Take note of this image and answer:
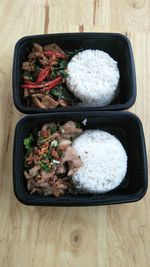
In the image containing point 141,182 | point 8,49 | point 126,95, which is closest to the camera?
Result: point 141,182

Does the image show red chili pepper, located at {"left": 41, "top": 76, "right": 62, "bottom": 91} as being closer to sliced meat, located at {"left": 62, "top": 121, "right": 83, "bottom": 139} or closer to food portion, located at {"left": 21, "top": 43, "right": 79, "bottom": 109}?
food portion, located at {"left": 21, "top": 43, "right": 79, "bottom": 109}

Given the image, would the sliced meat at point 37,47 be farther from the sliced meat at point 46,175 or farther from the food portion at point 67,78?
the sliced meat at point 46,175

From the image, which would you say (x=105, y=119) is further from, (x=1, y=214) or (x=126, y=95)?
(x=1, y=214)

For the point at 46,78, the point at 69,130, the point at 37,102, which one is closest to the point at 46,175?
the point at 69,130

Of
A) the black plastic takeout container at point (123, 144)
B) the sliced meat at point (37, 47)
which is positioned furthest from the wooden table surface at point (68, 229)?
the sliced meat at point (37, 47)

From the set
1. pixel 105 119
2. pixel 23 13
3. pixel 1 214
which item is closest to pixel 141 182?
pixel 105 119
